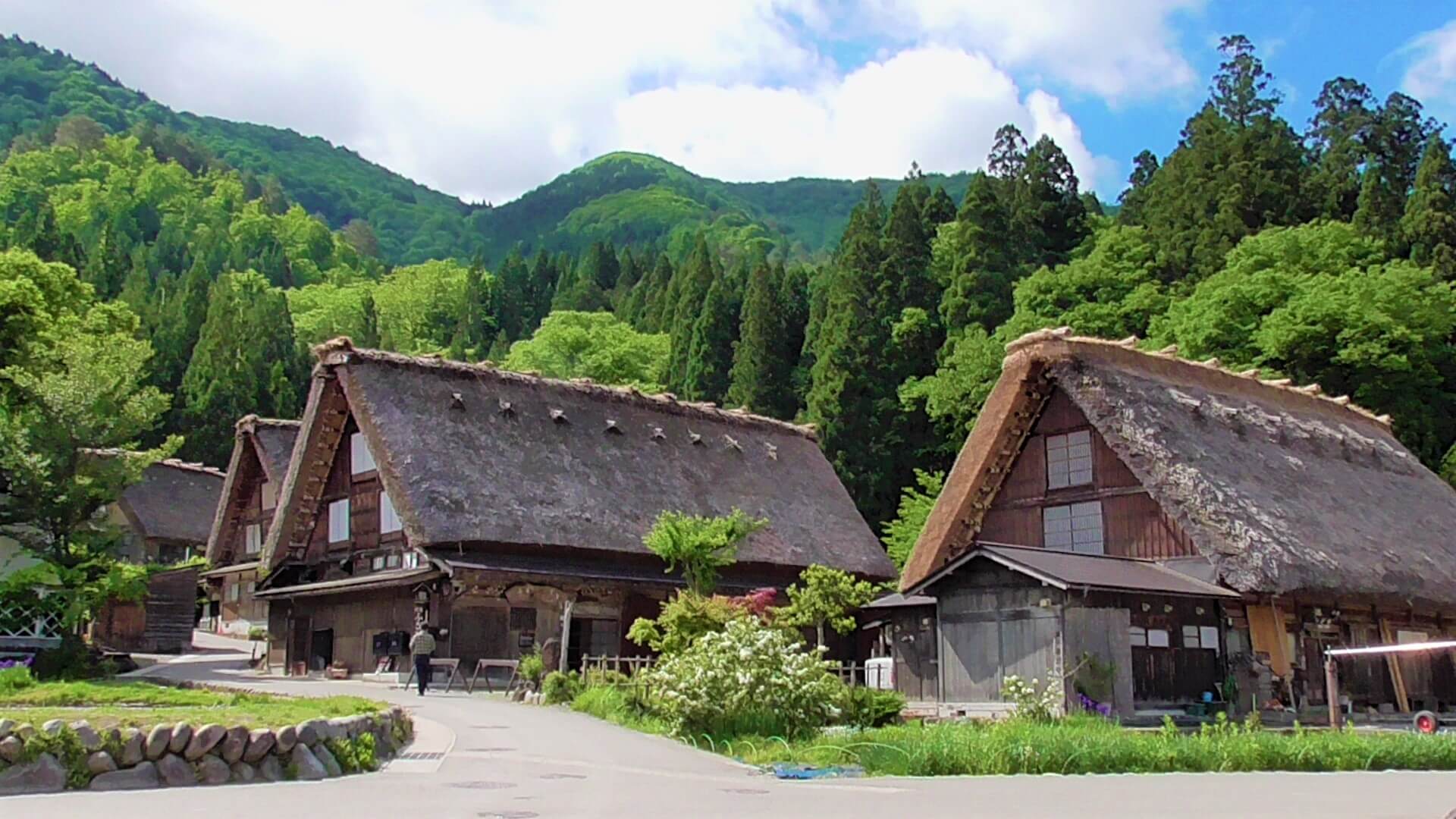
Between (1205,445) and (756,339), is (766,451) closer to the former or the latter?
(1205,445)

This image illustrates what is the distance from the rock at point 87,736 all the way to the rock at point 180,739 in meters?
0.53

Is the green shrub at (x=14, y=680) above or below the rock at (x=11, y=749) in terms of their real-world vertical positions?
above

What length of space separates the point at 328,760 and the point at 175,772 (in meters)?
1.37

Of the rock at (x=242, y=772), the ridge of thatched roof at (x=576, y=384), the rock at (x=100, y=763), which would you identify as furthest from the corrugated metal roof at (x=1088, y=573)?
the rock at (x=100, y=763)

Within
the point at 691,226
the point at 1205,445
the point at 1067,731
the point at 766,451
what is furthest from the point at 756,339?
the point at 691,226

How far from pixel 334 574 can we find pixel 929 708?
15.1 meters

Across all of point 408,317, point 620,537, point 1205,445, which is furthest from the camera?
point 408,317

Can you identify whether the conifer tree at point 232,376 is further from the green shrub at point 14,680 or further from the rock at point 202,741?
the rock at point 202,741

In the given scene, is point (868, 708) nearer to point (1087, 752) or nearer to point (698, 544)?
point (1087, 752)

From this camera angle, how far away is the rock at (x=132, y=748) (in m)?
9.93

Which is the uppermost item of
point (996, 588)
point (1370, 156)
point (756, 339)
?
point (1370, 156)

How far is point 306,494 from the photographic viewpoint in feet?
102

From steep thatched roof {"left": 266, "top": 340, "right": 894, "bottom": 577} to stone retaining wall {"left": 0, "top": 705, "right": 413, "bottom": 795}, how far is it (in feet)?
47.2

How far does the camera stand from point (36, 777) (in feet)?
31.0
